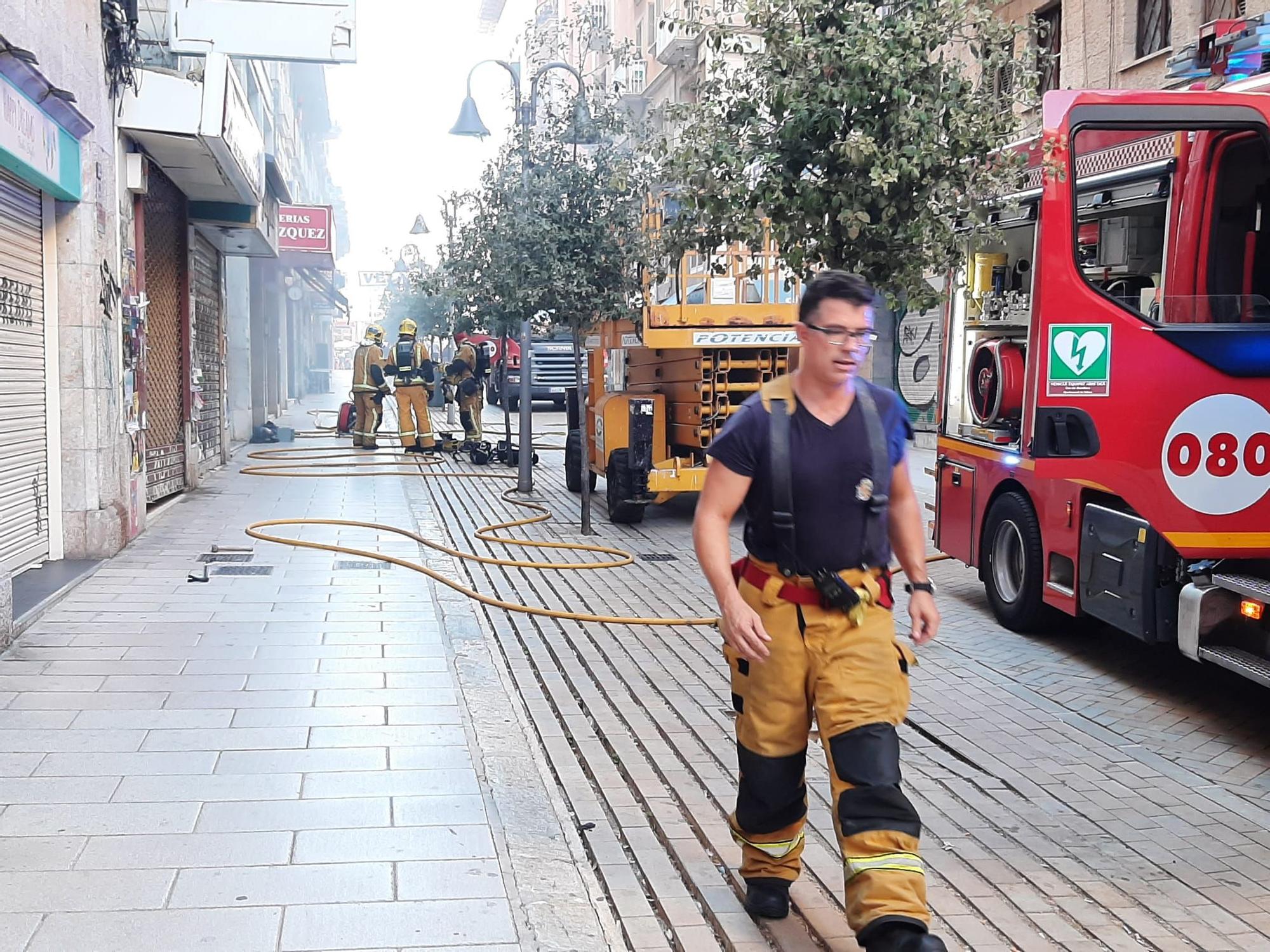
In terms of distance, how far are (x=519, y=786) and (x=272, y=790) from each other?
89cm

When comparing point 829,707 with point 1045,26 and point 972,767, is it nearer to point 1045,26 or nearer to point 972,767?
point 972,767

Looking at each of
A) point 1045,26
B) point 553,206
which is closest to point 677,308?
point 553,206

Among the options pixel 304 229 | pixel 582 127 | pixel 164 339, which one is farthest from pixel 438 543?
pixel 304 229

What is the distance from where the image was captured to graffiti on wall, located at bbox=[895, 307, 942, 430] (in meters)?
23.5

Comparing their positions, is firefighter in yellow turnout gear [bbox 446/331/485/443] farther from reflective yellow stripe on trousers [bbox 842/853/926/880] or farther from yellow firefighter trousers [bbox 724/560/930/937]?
reflective yellow stripe on trousers [bbox 842/853/926/880]

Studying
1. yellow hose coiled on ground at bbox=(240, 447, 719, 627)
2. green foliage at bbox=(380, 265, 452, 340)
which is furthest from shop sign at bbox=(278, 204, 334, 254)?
yellow hose coiled on ground at bbox=(240, 447, 719, 627)

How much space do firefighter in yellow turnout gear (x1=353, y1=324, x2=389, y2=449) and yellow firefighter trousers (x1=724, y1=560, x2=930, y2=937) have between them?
1800cm

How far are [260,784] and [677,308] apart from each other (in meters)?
8.11

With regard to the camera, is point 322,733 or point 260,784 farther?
point 322,733

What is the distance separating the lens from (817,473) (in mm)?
3682

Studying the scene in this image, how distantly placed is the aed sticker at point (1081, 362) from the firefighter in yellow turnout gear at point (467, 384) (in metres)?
15.1

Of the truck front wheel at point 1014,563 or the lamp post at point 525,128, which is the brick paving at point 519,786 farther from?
the lamp post at point 525,128

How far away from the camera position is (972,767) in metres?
5.71

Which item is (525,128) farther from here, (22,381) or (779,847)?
(779,847)
